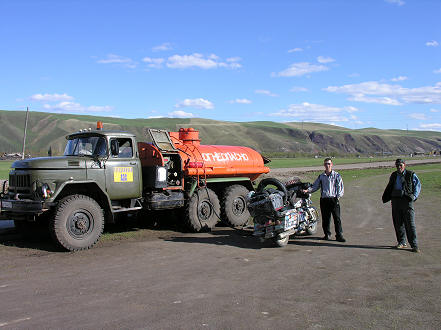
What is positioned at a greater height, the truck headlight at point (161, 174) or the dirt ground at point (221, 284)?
the truck headlight at point (161, 174)

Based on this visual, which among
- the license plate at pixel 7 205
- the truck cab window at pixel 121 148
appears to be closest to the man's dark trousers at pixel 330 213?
the truck cab window at pixel 121 148

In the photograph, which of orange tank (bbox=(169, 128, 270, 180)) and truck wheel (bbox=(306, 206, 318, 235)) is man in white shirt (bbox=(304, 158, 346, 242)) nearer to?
truck wheel (bbox=(306, 206, 318, 235))

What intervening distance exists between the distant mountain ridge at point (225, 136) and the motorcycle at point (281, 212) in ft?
282

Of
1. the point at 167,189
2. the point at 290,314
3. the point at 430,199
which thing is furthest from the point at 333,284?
the point at 430,199

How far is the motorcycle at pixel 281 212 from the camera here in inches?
358

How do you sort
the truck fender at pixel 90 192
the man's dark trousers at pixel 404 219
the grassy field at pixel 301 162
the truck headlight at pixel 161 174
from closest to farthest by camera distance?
the man's dark trousers at pixel 404 219
the truck fender at pixel 90 192
the truck headlight at pixel 161 174
the grassy field at pixel 301 162

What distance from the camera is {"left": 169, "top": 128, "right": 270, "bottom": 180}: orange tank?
37.3ft

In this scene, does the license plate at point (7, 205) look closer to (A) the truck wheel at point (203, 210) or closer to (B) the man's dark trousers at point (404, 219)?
(A) the truck wheel at point (203, 210)

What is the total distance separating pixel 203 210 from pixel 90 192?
322 cm

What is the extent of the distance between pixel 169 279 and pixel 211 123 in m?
147

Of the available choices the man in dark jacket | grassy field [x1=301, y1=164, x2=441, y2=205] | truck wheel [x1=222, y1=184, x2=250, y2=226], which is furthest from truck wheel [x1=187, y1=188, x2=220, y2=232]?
grassy field [x1=301, y1=164, x2=441, y2=205]

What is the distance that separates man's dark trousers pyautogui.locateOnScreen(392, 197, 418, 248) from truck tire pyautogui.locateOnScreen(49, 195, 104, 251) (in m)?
6.41

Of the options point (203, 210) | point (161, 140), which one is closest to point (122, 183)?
point (161, 140)

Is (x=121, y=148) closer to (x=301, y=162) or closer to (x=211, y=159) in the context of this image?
(x=211, y=159)
